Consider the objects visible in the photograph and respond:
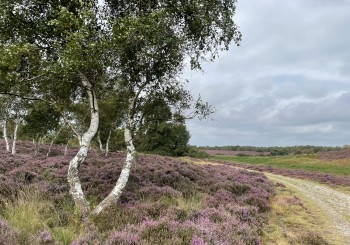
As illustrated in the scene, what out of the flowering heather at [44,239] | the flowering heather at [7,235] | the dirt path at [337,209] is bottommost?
the dirt path at [337,209]

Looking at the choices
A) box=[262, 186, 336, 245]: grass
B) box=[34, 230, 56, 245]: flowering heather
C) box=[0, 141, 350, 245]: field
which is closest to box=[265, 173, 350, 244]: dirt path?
box=[0, 141, 350, 245]: field

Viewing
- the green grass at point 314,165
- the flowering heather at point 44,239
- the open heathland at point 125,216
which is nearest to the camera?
the flowering heather at point 44,239

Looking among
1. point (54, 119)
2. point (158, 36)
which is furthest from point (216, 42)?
point (54, 119)

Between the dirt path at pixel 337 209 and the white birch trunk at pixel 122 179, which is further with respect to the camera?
the dirt path at pixel 337 209

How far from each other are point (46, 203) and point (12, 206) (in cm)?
111

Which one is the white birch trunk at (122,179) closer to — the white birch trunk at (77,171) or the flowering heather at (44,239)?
the white birch trunk at (77,171)

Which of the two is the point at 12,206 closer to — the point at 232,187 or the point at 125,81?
the point at 125,81

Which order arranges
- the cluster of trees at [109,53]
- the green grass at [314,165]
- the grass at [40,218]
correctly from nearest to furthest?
the grass at [40,218]
the cluster of trees at [109,53]
the green grass at [314,165]

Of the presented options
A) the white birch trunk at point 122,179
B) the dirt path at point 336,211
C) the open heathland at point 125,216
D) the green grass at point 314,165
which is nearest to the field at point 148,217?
the open heathland at point 125,216

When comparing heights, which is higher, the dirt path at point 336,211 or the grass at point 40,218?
the grass at point 40,218

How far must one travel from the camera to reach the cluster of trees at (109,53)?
10289 millimetres

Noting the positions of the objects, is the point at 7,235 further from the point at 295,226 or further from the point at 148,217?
the point at 295,226

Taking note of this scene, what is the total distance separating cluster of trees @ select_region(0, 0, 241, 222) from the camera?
10289 mm

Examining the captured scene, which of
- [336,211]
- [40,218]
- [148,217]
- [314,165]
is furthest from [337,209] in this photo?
[314,165]
